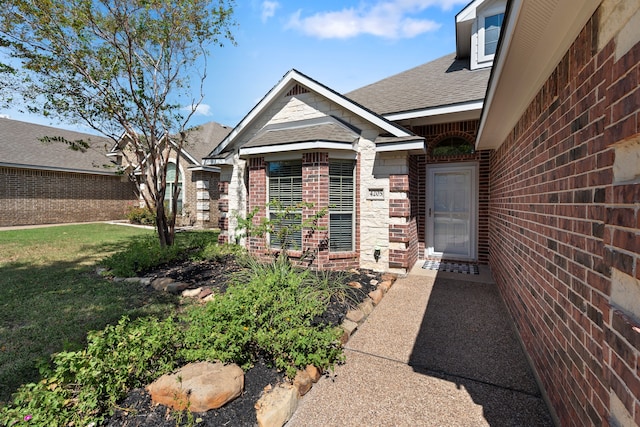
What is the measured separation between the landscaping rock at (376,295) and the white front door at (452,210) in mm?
3559

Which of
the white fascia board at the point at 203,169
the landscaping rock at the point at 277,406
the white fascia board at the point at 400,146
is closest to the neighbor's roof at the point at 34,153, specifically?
the white fascia board at the point at 203,169

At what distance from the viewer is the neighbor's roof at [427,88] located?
7.25 meters

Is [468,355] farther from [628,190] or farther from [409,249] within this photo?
[409,249]

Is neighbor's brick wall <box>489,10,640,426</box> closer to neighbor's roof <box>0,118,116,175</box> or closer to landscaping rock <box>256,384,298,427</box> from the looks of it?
landscaping rock <box>256,384,298,427</box>

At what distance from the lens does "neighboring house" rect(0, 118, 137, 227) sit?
15586 mm

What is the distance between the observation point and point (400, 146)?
255 inches

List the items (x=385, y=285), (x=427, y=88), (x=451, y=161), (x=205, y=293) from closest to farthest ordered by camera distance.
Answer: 1. (x=205, y=293)
2. (x=385, y=285)
3. (x=451, y=161)
4. (x=427, y=88)

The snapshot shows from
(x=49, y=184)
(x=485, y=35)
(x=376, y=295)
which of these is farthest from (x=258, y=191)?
(x=49, y=184)

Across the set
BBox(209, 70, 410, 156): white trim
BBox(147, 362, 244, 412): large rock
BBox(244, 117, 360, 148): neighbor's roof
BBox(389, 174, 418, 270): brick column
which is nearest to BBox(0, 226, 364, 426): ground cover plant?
BBox(147, 362, 244, 412): large rock

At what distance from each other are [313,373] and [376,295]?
257cm

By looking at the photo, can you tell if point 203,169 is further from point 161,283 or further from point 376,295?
point 376,295

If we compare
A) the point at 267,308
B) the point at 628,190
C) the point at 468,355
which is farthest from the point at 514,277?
the point at 267,308

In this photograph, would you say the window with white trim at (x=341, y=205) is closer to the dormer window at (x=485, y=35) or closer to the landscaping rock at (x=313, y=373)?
the landscaping rock at (x=313, y=373)

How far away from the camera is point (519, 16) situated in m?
2.05
